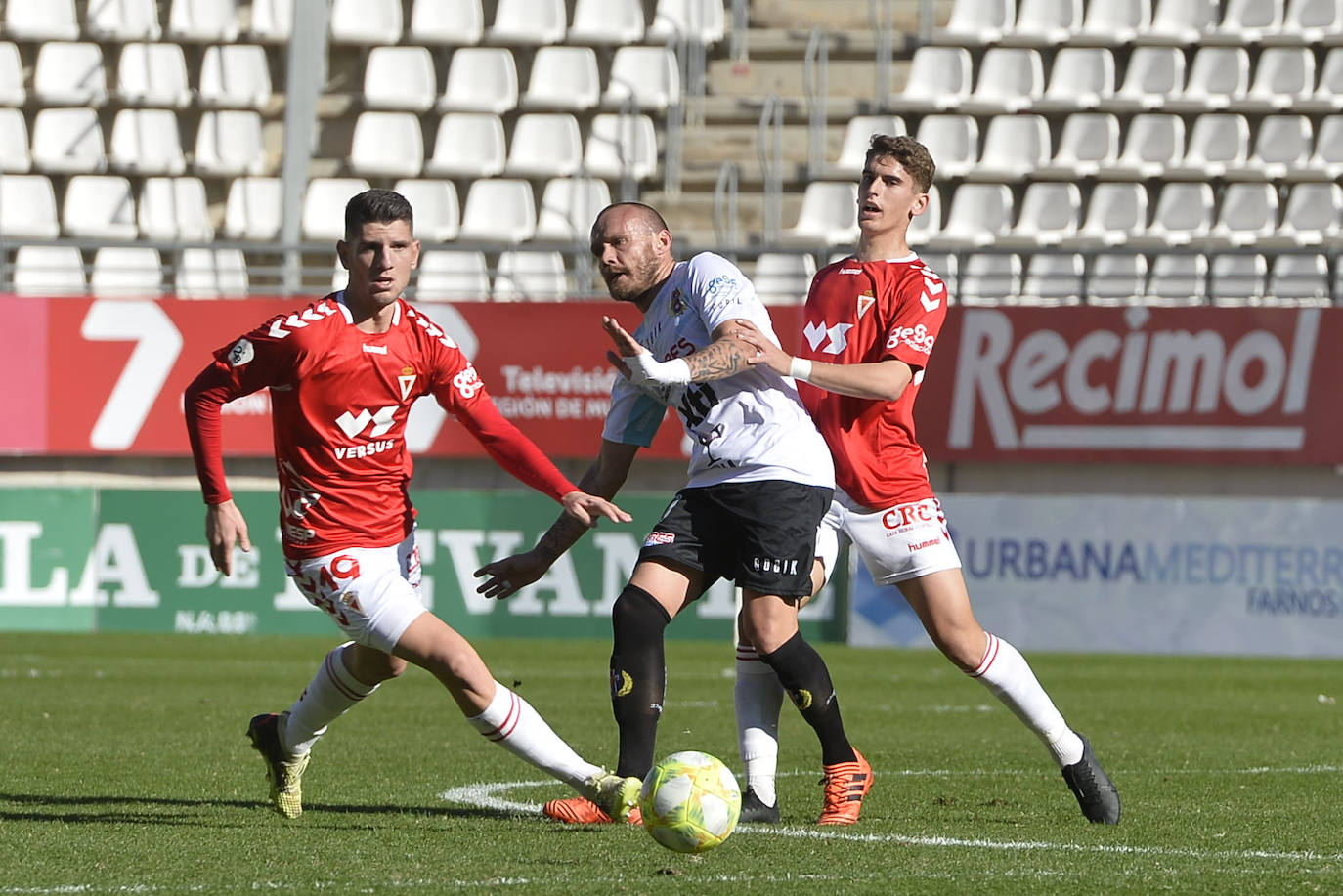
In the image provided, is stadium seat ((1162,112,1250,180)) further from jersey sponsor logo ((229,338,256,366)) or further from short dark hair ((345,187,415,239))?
jersey sponsor logo ((229,338,256,366))

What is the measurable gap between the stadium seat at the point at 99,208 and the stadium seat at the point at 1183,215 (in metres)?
11.6

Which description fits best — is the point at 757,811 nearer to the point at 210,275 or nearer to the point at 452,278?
the point at 452,278

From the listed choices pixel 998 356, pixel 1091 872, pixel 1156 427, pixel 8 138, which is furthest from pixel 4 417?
pixel 1091 872

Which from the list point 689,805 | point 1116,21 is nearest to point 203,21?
point 1116,21

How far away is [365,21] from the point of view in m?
23.0

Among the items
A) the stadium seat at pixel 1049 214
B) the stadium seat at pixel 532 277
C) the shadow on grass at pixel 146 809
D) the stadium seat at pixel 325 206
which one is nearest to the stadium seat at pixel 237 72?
the stadium seat at pixel 325 206

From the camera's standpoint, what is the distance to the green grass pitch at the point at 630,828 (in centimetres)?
527

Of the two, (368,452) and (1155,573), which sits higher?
(368,452)

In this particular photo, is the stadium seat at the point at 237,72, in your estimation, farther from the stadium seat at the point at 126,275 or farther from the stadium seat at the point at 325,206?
the stadium seat at the point at 126,275

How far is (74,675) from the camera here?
13617 millimetres

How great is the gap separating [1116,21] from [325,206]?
9.48m

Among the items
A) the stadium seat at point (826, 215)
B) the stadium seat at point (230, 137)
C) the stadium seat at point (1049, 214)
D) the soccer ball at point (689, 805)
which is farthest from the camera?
the stadium seat at point (230, 137)

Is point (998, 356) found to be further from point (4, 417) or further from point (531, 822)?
point (531, 822)

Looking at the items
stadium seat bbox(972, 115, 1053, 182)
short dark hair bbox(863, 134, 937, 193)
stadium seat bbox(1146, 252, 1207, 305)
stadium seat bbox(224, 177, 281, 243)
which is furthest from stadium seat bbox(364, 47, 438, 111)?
short dark hair bbox(863, 134, 937, 193)
